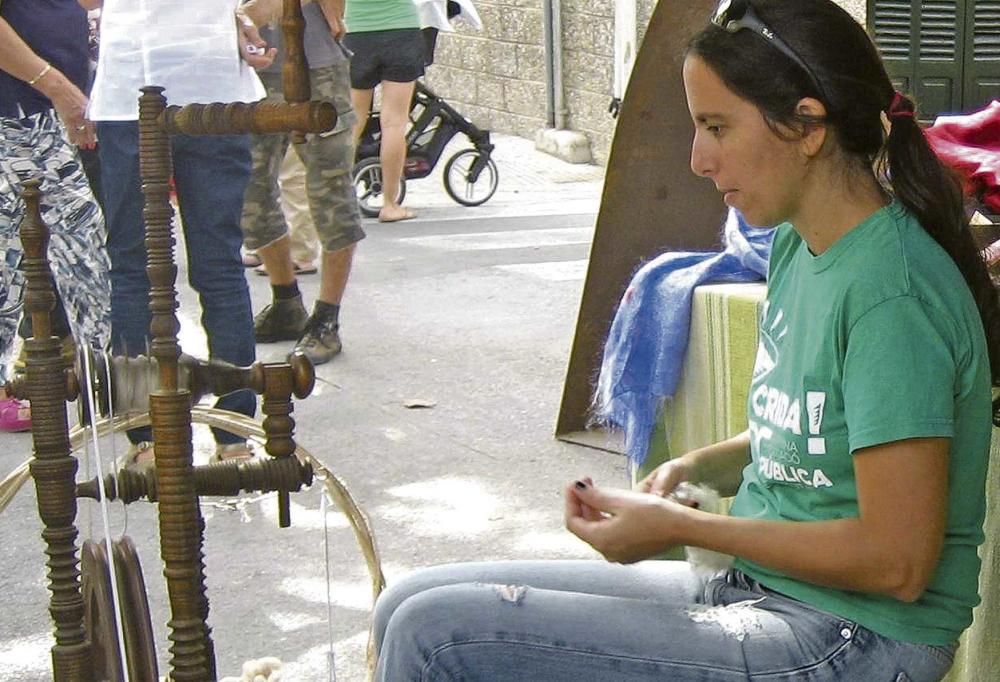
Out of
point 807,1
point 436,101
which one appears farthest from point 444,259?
point 807,1

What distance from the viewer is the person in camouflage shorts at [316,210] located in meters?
4.80

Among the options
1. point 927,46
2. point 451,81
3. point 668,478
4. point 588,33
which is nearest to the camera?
point 668,478

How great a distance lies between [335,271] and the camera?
15.9ft

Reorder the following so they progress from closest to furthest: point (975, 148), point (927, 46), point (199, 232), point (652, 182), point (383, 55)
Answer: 1. point (975, 148)
2. point (199, 232)
3. point (652, 182)
4. point (927, 46)
5. point (383, 55)

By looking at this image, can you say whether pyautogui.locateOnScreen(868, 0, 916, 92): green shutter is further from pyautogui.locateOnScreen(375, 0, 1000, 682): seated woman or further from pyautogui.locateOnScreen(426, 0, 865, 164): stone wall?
pyautogui.locateOnScreen(426, 0, 865, 164): stone wall

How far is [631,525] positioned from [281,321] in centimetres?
360

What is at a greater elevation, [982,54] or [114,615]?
[982,54]

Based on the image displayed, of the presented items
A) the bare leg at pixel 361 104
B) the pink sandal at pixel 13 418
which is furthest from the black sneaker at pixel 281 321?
the bare leg at pixel 361 104

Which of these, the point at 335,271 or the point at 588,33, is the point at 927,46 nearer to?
the point at 335,271

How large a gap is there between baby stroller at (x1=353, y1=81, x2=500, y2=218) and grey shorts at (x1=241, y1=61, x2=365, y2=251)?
8.32 ft

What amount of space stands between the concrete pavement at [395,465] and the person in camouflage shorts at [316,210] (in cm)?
10

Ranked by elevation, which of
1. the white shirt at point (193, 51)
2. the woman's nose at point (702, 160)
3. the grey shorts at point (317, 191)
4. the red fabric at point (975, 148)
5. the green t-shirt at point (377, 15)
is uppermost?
the woman's nose at point (702, 160)

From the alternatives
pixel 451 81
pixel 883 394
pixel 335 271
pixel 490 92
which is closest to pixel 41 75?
pixel 335 271

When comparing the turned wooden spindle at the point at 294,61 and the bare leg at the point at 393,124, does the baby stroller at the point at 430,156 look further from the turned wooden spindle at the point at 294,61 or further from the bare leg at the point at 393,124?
the turned wooden spindle at the point at 294,61
